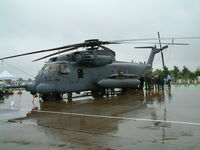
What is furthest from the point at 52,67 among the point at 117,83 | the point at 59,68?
the point at 117,83

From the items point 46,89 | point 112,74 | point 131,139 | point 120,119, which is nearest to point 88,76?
point 112,74

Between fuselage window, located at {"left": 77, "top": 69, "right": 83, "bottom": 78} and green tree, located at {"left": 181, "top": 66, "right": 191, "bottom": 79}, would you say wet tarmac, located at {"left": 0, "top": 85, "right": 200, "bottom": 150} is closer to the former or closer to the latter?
fuselage window, located at {"left": 77, "top": 69, "right": 83, "bottom": 78}

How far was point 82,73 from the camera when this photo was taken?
16.5 m

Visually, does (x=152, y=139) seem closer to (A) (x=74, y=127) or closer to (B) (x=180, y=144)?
(B) (x=180, y=144)

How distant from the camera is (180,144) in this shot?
4961mm

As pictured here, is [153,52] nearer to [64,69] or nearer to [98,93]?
[98,93]

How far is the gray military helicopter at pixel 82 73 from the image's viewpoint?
14867mm

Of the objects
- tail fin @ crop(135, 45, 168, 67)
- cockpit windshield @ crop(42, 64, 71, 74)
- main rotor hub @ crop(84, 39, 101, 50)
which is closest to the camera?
cockpit windshield @ crop(42, 64, 71, 74)

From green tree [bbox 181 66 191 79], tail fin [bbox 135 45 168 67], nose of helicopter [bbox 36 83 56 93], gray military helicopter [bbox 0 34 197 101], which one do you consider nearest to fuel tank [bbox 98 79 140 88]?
gray military helicopter [bbox 0 34 197 101]

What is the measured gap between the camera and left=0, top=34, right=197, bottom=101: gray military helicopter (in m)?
14.9

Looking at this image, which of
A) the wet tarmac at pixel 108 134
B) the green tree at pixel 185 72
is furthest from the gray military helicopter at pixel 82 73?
the green tree at pixel 185 72

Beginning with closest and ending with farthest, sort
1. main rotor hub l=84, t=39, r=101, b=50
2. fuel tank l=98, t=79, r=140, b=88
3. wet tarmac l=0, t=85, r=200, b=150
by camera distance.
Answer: wet tarmac l=0, t=85, r=200, b=150
main rotor hub l=84, t=39, r=101, b=50
fuel tank l=98, t=79, r=140, b=88

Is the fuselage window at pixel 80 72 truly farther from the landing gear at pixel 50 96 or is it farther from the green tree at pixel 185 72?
the green tree at pixel 185 72

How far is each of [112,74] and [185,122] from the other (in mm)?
11408
